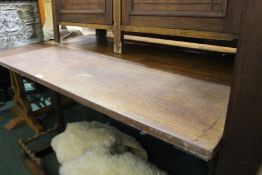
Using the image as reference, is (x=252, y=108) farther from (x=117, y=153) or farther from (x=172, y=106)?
(x=117, y=153)

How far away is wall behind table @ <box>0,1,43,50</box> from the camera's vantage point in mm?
1386

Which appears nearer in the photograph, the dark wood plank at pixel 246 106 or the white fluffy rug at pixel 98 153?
the dark wood plank at pixel 246 106

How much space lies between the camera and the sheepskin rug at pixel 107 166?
862 millimetres

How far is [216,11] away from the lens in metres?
0.72

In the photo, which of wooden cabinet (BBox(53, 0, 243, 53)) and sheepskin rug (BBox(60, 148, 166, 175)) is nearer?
wooden cabinet (BBox(53, 0, 243, 53))

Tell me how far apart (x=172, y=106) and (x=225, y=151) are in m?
0.17

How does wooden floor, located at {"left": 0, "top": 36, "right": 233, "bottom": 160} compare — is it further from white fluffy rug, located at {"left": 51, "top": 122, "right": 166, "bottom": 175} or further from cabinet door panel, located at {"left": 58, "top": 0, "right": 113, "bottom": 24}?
white fluffy rug, located at {"left": 51, "top": 122, "right": 166, "bottom": 175}

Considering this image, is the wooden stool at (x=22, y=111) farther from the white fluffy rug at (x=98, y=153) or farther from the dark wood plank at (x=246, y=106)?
the dark wood plank at (x=246, y=106)

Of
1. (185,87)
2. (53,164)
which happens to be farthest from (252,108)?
(53,164)

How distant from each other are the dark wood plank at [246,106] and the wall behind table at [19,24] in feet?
4.72

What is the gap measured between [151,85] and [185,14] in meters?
0.30

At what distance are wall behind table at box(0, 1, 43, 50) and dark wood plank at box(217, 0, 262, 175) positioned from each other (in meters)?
1.44

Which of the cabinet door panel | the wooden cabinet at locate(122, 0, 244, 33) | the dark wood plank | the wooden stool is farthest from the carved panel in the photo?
the wooden stool

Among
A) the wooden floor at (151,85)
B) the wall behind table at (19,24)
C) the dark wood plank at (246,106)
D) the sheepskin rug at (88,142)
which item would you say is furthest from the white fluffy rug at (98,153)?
the wall behind table at (19,24)
